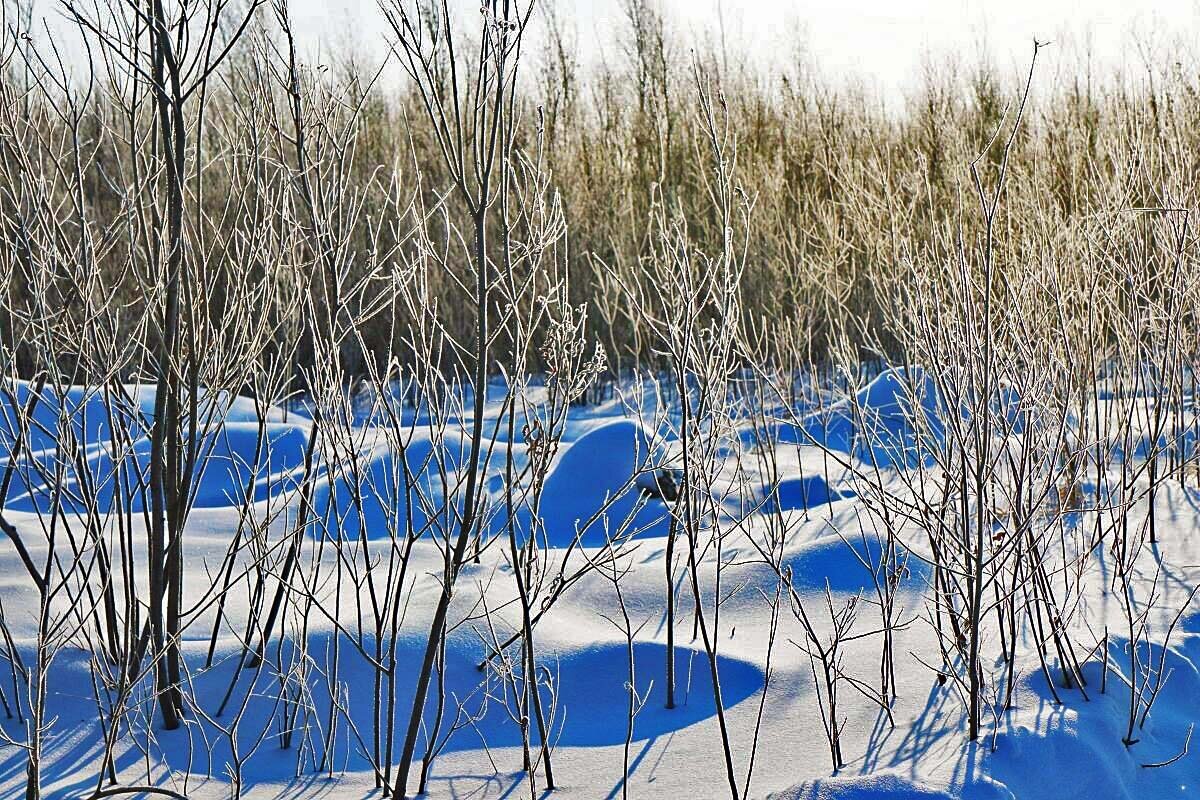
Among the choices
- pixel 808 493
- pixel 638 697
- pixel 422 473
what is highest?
pixel 422 473

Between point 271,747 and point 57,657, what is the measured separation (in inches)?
25.4

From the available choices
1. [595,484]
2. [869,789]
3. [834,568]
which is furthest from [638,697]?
[595,484]

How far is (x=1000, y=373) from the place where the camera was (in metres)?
2.62

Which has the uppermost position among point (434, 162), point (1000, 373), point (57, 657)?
point (434, 162)

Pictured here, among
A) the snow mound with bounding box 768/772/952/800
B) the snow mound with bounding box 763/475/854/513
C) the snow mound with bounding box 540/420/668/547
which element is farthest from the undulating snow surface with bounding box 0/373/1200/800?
the snow mound with bounding box 763/475/854/513

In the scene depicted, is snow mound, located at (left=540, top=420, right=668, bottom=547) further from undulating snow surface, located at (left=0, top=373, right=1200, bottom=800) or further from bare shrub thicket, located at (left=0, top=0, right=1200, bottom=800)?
undulating snow surface, located at (left=0, top=373, right=1200, bottom=800)

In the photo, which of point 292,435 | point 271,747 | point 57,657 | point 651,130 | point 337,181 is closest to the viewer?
point 337,181

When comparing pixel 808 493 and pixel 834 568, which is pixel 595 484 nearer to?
pixel 808 493

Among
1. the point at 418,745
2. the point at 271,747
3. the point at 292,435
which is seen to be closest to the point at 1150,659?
the point at 418,745

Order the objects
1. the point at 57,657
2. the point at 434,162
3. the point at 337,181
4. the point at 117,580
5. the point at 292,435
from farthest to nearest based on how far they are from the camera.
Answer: the point at 434,162, the point at 292,435, the point at 117,580, the point at 57,657, the point at 337,181

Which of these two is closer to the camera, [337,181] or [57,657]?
[337,181]

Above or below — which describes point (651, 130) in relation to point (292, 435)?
above

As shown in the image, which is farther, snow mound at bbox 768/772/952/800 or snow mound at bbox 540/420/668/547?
snow mound at bbox 540/420/668/547

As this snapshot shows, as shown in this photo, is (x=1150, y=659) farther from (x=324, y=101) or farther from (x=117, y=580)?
(x=117, y=580)
